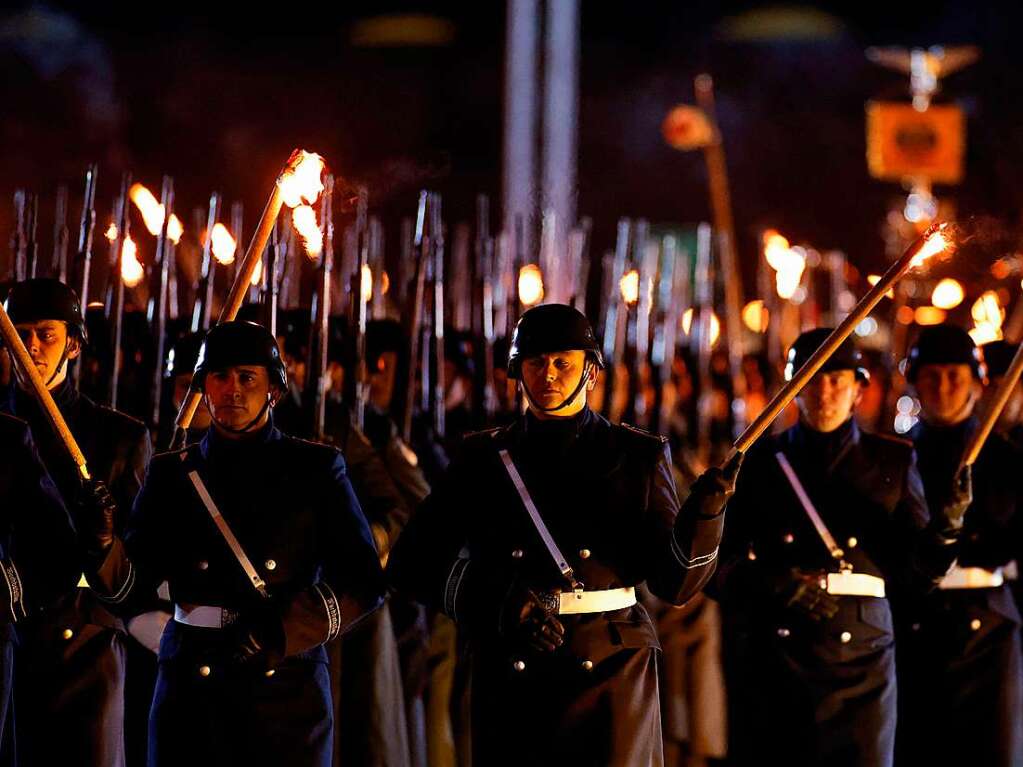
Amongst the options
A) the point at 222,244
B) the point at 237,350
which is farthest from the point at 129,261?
the point at 237,350

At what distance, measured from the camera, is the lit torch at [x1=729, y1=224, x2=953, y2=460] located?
547cm

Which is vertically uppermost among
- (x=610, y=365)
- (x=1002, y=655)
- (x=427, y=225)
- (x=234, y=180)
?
(x=234, y=180)

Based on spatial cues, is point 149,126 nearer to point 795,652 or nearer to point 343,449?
point 343,449

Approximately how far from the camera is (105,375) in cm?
881

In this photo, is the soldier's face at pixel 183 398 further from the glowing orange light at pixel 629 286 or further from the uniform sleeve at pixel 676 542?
the glowing orange light at pixel 629 286

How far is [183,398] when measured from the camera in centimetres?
781

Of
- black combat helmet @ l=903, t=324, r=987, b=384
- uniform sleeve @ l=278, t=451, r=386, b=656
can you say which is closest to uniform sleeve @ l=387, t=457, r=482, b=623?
uniform sleeve @ l=278, t=451, r=386, b=656

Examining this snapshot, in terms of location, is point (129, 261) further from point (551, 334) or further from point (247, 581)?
point (551, 334)

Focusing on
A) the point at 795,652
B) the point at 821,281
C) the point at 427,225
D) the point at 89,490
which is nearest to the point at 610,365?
the point at 427,225

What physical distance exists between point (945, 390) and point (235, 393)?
12.8 feet

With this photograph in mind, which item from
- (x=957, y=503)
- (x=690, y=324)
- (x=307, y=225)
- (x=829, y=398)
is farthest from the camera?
(x=690, y=324)

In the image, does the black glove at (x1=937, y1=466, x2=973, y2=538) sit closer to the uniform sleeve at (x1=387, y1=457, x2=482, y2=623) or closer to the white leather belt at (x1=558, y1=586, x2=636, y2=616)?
the white leather belt at (x1=558, y1=586, x2=636, y2=616)

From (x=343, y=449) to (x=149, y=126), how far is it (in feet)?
48.4

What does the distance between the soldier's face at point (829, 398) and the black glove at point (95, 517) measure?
3.16m
